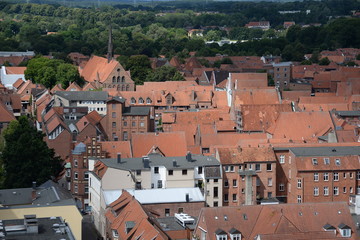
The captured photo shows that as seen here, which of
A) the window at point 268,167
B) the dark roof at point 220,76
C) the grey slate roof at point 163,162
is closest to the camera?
the grey slate roof at point 163,162

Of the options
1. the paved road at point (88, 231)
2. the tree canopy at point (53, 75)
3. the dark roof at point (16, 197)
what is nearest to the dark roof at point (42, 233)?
the dark roof at point (16, 197)

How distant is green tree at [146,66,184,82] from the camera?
111250 mm

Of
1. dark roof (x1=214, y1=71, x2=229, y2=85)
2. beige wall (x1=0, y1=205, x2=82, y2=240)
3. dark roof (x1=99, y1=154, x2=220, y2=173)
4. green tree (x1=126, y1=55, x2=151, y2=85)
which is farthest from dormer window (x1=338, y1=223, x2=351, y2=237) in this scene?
green tree (x1=126, y1=55, x2=151, y2=85)

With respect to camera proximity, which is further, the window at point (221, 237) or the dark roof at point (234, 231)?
the dark roof at point (234, 231)

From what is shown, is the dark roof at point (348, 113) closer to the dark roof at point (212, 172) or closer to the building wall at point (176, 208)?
the dark roof at point (212, 172)

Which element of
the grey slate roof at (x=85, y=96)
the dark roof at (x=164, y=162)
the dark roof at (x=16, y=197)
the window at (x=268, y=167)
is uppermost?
the grey slate roof at (x=85, y=96)

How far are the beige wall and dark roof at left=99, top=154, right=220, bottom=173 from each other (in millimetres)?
9619

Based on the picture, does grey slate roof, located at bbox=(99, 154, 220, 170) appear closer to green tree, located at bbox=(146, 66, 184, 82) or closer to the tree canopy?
the tree canopy

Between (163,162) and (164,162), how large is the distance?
7cm

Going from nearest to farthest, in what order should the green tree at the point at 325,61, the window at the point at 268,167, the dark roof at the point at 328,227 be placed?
the dark roof at the point at 328,227, the window at the point at 268,167, the green tree at the point at 325,61

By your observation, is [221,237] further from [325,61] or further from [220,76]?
[325,61]

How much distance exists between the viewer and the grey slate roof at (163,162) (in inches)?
2279

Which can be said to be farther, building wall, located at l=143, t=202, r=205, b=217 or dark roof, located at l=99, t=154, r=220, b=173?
dark roof, located at l=99, t=154, r=220, b=173

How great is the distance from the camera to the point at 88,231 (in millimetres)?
56031
